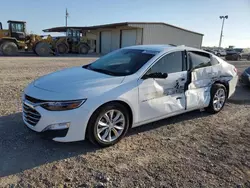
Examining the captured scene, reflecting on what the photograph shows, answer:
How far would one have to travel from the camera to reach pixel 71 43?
26516mm

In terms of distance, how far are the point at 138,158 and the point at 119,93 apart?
1001 mm

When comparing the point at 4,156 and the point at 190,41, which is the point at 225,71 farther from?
the point at 190,41

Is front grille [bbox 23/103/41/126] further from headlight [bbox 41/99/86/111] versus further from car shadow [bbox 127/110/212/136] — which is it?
car shadow [bbox 127/110/212/136]

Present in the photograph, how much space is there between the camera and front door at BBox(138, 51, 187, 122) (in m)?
3.83

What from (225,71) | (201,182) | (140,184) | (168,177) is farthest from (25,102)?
(225,71)

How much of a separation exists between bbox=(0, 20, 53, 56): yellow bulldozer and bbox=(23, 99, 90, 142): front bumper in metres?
19.5

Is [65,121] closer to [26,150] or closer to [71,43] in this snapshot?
[26,150]

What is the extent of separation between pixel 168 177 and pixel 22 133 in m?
2.55

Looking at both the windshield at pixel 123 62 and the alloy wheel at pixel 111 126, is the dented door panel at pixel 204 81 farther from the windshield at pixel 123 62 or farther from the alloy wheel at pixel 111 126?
the alloy wheel at pixel 111 126

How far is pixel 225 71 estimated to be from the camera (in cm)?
543

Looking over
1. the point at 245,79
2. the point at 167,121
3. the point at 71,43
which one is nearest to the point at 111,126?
the point at 167,121

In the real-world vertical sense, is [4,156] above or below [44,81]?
below

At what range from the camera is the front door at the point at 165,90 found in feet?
12.6

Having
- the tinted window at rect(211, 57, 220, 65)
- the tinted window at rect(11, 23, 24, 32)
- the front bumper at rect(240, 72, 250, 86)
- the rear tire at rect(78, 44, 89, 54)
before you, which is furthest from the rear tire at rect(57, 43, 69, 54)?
the tinted window at rect(211, 57, 220, 65)
